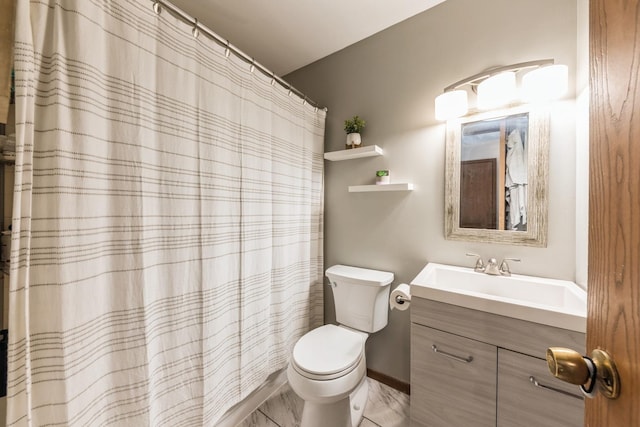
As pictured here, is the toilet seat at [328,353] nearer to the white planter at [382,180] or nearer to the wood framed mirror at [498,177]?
the wood framed mirror at [498,177]

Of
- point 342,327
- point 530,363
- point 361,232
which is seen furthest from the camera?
point 361,232

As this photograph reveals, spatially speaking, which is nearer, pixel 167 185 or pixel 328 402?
pixel 167 185

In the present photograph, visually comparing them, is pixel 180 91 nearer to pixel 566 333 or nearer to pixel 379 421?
pixel 566 333

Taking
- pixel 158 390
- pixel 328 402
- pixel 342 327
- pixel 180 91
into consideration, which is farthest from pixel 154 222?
pixel 342 327

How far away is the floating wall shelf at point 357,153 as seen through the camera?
1676mm

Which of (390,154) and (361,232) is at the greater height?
(390,154)

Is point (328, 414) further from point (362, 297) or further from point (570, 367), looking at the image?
point (570, 367)

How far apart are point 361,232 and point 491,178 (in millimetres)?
879

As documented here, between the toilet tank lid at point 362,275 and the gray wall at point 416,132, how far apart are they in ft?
0.28

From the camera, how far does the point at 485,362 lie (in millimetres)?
1011

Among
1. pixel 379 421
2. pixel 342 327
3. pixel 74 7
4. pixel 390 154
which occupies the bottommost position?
pixel 379 421

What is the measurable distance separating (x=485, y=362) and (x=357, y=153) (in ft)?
4.37

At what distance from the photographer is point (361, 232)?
73.5 inches

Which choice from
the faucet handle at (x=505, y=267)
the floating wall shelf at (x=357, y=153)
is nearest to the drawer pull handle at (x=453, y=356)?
the faucet handle at (x=505, y=267)
